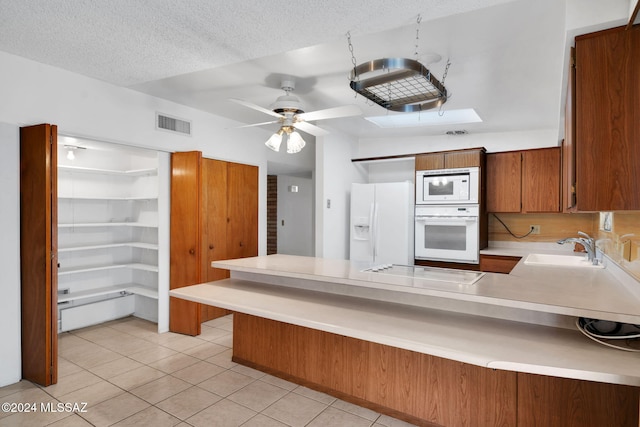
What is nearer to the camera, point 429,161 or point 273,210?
point 429,161

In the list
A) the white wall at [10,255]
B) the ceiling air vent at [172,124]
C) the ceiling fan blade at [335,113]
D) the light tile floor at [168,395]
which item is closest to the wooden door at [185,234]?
the ceiling air vent at [172,124]

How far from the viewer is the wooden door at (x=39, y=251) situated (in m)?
2.71

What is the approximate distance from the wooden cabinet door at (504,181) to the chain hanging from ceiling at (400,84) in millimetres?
2196

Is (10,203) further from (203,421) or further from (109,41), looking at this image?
(203,421)

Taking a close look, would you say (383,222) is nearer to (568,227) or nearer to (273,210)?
(568,227)

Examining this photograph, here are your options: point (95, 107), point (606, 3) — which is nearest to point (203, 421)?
point (95, 107)

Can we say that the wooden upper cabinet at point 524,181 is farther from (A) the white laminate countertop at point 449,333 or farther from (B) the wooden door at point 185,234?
(B) the wooden door at point 185,234

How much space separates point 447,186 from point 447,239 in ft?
2.25

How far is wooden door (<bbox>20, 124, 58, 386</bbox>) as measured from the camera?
2.71 m

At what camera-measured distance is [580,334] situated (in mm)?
1745

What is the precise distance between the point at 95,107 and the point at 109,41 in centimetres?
108

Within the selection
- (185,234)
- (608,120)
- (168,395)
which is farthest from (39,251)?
(608,120)

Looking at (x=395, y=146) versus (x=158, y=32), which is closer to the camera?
(x=158, y=32)

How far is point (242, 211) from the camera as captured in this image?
192 inches
